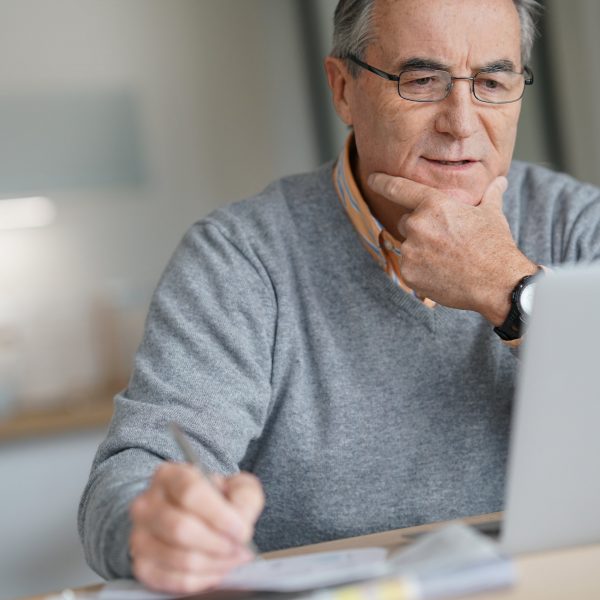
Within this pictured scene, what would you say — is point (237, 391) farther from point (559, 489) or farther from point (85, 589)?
point (559, 489)

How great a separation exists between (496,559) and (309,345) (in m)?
0.67

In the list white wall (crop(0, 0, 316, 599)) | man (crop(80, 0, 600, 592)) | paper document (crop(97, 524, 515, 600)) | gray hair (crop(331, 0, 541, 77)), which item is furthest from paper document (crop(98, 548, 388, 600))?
white wall (crop(0, 0, 316, 599))

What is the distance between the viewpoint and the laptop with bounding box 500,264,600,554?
0.77 meters

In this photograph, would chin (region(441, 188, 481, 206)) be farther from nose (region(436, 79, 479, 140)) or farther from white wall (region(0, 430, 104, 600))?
white wall (region(0, 430, 104, 600))

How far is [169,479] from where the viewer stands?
0.83 m

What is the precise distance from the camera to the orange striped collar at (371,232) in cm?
146

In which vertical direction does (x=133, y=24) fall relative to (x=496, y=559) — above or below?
→ above

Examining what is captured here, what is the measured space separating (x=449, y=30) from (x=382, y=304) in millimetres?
403

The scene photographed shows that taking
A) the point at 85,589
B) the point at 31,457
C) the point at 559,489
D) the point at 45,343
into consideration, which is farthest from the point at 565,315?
the point at 45,343

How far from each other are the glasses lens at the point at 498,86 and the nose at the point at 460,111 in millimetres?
21

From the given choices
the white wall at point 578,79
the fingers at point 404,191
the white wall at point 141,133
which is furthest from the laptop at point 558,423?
the white wall at point 141,133

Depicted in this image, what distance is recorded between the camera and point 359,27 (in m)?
1.46

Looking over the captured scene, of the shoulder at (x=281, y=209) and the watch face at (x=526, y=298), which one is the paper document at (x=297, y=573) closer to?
the watch face at (x=526, y=298)

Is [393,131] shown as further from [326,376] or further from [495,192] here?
[326,376]
